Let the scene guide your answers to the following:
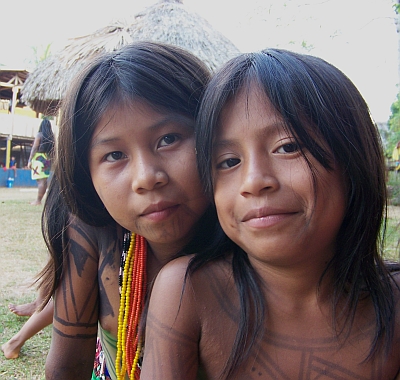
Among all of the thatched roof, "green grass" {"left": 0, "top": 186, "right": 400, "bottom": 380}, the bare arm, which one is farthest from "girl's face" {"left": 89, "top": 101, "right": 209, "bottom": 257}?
the thatched roof

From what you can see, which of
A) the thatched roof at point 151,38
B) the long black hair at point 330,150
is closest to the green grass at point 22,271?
the long black hair at point 330,150

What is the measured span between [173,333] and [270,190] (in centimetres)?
42

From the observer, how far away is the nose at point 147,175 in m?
1.05

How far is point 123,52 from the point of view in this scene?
1.25 meters

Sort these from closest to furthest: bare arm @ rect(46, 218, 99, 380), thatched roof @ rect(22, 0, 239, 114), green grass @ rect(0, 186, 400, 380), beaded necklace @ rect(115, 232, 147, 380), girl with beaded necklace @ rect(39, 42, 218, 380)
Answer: girl with beaded necklace @ rect(39, 42, 218, 380) → beaded necklace @ rect(115, 232, 147, 380) → bare arm @ rect(46, 218, 99, 380) → green grass @ rect(0, 186, 400, 380) → thatched roof @ rect(22, 0, 239, 114)

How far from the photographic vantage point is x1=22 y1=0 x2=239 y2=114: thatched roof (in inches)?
279

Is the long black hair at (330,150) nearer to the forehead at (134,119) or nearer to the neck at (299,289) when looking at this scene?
the neck at (299,289)

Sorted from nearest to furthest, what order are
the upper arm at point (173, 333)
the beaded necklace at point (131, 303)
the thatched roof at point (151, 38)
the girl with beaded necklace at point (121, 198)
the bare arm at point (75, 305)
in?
the upper arm at point (173, 333), the girl with beaded necklace at point (121, 198), the beaded necklace at point (131, 303), the bare arm at point (75, 305), the thatched roof at point (151, 38)

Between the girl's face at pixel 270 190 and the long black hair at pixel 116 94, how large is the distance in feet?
0.86

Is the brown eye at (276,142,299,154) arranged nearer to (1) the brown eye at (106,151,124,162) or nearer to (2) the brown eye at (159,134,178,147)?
(2) the brown eye at (159,134,178,147)

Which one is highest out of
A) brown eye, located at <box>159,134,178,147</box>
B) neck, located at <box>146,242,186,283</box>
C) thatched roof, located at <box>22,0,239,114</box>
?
thatched roof, located at <box>22,0,239,114</box>

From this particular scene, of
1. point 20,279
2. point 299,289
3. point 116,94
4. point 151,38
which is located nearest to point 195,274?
point 299,289

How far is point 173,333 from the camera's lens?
3.32 ft

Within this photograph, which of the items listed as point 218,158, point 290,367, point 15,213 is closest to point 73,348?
point 290,367
